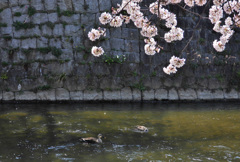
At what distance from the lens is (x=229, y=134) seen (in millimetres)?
8070

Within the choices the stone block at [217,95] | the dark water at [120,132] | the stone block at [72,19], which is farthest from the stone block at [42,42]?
the stone block at [217,95]

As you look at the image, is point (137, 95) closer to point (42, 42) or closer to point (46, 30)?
point (42, 42)

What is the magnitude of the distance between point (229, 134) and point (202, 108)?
124 inches

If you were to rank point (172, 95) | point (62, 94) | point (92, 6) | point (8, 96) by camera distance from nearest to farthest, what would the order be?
point (8, 96), point (62, 94), point (92, 6), point (172, 95)

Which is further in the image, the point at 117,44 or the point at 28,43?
the point at 117,44

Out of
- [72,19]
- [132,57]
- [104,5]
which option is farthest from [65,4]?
[132,57]

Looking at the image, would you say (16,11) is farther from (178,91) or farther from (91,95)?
(178,91)

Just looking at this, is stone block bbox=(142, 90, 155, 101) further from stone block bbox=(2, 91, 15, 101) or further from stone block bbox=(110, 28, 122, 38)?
stone block bbox=(2, 91, 15, 101)

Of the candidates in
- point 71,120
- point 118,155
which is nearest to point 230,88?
point 71,120

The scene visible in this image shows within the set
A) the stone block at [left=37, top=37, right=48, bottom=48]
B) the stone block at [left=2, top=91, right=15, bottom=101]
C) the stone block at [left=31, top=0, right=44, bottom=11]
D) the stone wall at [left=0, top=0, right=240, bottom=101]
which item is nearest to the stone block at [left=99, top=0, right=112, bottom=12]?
the stone wall at [left=0, top=0, right=240, bottom=101]

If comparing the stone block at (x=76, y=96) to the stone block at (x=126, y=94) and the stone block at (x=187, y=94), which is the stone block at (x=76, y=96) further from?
the stone block at (x=187, y=94)

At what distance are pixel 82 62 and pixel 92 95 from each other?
3.60 ft

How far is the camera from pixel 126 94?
468 inches

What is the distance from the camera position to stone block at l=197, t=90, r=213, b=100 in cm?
1242
